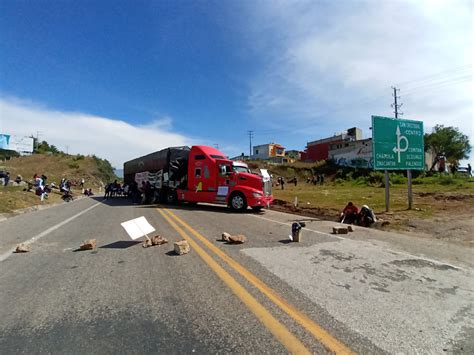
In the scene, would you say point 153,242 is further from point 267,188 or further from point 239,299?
point 267,188

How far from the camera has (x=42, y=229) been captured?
988cm

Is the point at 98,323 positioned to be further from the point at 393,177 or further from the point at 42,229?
→ the point at 393,177

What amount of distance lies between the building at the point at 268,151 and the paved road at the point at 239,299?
89.7 m

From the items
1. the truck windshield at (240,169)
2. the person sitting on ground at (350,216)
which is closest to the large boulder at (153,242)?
the person sitting on ground at (350,216)

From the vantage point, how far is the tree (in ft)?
191

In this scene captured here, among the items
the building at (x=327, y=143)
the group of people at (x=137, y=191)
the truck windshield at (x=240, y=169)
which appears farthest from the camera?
the building at (x=327, y=143)

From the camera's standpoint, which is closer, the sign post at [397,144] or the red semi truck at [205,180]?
the sign post at [397,144]

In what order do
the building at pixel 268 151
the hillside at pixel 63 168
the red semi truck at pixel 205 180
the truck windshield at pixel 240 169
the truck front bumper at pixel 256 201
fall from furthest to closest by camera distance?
the building at pixel 268 151, the hillside at pixel 63 168, the truck windshield at pixel 240 169, the red semi truck at pixel 205 180, the truck front bumper at pixel 256 201

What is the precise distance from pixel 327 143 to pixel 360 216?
68.8 metres

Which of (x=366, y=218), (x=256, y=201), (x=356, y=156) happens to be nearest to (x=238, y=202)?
(x=256, y=201)

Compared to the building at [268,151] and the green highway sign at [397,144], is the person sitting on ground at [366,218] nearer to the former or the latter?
the green highway sign at [397,144]

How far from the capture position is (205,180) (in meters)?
17.7

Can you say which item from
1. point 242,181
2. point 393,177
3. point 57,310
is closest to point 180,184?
point 242,181

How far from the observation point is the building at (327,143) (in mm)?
73925
